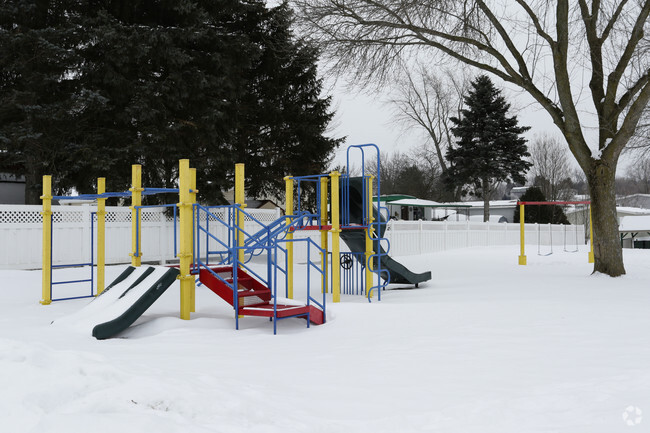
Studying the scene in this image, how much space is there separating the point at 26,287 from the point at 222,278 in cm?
569

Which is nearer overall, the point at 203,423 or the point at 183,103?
the point at 203,423

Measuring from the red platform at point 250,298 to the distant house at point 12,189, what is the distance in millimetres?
15118

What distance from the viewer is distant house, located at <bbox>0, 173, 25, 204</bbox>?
2006cm

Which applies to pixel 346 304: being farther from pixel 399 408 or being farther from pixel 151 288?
pixel 399 408

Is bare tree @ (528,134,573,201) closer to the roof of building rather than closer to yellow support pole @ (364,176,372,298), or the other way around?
the roof of building

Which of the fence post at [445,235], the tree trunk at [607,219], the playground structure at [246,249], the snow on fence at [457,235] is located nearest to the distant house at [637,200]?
the snow on fence at [457,235]

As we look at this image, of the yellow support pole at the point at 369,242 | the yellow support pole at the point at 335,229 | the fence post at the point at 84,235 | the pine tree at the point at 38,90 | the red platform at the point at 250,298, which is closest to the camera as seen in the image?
the red platform at the point at 250,298

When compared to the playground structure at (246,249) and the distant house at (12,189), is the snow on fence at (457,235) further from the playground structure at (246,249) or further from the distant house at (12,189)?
the distant house at (12,189)

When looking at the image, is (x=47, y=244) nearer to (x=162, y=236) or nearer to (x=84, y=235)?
(x=84, y=235)

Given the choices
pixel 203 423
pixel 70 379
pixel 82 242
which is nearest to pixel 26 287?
pixel 82 242

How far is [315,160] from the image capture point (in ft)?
63.1

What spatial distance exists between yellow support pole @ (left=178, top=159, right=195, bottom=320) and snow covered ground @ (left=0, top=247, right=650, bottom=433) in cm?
37

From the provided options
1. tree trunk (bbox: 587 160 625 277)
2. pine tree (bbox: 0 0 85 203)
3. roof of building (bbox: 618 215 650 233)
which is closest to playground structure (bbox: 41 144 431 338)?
tree trunk (bbox: 587 160 625 277)

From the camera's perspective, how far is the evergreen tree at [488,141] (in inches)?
1443
